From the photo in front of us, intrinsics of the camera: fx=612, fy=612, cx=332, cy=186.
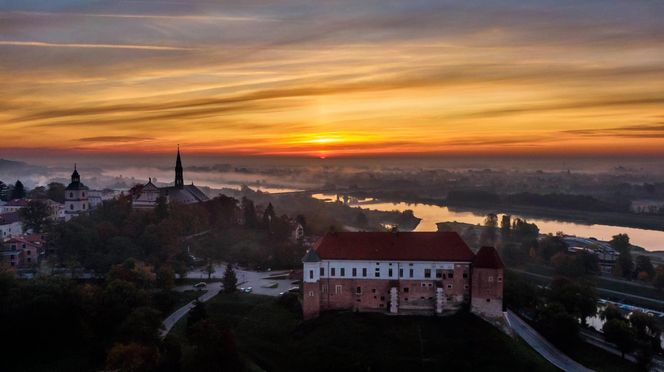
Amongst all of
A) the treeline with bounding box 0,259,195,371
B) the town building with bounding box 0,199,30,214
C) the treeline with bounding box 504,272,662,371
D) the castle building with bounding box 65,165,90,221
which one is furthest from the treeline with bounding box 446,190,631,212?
the treeline with bounding box 0,259,195,371

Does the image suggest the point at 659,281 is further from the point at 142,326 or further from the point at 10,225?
the point at 10,225

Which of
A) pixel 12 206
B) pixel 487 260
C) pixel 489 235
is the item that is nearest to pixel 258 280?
pixel 487 260

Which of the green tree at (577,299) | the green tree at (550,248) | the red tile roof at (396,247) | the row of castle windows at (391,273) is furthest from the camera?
the green tree at (550,248)

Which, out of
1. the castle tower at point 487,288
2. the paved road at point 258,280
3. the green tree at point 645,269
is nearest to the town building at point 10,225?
the paved road at point 258,280

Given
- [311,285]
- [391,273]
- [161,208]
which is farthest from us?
[161,208]

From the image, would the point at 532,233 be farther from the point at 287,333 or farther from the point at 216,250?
the point at 287,333

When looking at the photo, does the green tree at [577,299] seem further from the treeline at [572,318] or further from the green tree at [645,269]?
the green tree at [645,269]

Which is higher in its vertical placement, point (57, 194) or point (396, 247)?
point (57, 194)
